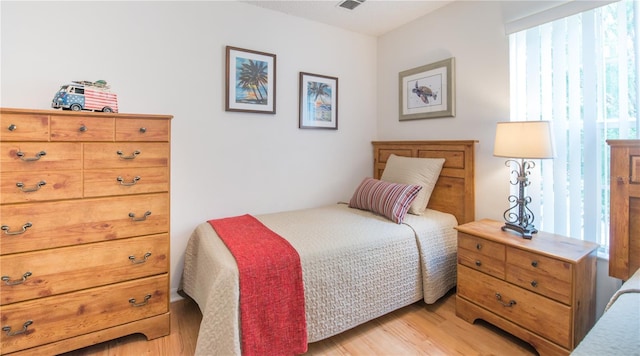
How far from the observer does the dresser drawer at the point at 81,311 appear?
1.47m

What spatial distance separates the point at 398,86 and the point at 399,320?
2172 millimetres

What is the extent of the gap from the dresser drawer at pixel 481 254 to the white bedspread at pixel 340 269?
0.20m

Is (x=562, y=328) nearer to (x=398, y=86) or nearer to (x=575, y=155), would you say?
(x=575, y=155)

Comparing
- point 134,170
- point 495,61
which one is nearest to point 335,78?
point 495,61

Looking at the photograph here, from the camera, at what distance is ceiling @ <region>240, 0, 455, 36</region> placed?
2529 mm

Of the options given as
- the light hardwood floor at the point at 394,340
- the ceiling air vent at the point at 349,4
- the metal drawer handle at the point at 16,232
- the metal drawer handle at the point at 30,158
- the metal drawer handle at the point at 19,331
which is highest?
the ceiling air vent at the point at 349,4

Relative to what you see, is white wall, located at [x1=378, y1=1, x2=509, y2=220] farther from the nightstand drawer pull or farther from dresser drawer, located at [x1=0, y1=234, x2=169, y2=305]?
dresser drawer, located at [x1=0, y1=234, x2=169, y2=305]

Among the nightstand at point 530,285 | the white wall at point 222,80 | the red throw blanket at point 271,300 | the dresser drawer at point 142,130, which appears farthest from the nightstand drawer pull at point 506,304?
the dresser drawer at point 142,130

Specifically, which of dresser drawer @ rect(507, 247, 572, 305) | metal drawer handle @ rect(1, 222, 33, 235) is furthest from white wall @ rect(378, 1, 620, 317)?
metal drawer handle @ rect(1, 222, 33, 235)

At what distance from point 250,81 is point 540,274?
2387 mm

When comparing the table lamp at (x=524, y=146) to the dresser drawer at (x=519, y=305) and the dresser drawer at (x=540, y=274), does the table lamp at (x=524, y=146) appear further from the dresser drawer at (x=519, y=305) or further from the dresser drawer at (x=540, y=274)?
the dresser drawer at (x=519, y=305)

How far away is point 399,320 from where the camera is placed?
2.04 m

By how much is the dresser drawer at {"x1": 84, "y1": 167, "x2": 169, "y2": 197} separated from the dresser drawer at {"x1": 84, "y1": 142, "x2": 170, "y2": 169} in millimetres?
29

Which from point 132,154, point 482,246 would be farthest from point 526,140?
point 132,154
